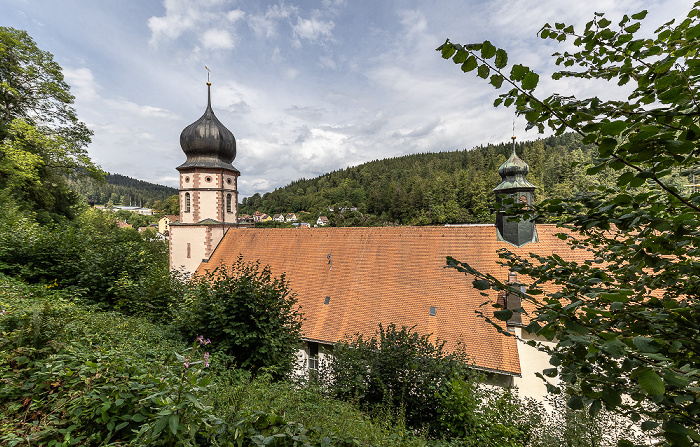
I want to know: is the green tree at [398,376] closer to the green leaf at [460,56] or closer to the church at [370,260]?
the church at [370,260]

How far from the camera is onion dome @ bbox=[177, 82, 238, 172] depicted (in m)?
15.5

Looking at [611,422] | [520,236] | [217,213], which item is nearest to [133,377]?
[611,422]

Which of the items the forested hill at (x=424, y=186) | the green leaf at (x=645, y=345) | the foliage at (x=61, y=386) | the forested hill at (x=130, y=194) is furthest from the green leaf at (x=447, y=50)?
the forested hill at (x=130, y=194)

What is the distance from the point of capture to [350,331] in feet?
33.6

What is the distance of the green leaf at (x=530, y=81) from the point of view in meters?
1.47

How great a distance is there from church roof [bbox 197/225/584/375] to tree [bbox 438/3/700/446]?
23.0ft

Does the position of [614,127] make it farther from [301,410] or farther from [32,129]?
[32,129]

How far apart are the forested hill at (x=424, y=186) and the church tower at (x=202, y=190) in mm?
19376

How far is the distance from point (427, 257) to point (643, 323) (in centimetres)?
1036

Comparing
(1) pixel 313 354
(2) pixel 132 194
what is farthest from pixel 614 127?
(2) pixel 132 194

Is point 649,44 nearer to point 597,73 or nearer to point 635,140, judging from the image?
point 597,73

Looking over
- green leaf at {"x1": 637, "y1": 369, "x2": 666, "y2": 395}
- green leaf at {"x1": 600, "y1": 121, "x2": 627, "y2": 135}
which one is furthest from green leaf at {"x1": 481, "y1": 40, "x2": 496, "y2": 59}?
green leaf at {"x1": 637, "y1": 369, "x2": 666, "y2": 395}

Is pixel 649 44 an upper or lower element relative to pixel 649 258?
upper

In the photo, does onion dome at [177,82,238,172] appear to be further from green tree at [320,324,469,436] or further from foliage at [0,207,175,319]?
green tree at [320,324,469,436]
